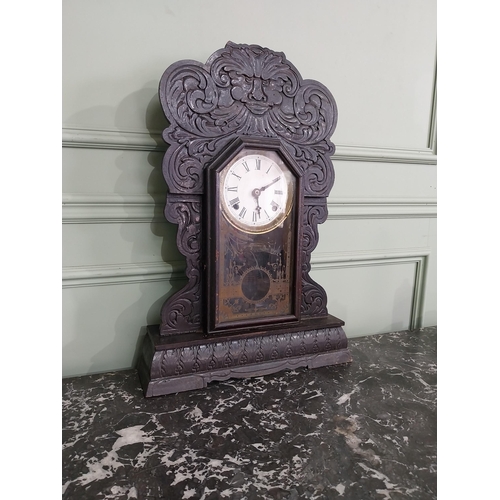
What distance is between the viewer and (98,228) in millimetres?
963

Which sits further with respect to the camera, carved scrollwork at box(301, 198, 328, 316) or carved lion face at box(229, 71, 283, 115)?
carved scrollwork at box(301, 198, 328, 316)

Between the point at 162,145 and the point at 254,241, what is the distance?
36 centimetres

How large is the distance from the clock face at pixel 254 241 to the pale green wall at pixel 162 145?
201 millimetres

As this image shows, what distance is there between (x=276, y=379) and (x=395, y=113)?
983 mm

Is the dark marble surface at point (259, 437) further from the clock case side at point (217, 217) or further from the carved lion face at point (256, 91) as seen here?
the carved lion face at point (256, 91)

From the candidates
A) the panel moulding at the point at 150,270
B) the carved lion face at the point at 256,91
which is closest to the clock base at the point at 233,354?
the panel moulding at the point at 150,270

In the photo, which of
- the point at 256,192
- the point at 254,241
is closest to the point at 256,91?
the point at 256,192

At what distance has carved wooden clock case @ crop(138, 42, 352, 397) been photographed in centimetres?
86

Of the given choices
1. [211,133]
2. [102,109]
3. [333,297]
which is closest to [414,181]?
[333,297]

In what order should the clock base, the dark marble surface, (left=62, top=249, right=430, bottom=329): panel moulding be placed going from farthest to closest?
1. (left=62, top=249, right=430, bottom=329): panel moulding
2. the clock base
3. the dark marble surface

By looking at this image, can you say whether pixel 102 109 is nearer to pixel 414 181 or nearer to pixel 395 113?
pixel 395 113

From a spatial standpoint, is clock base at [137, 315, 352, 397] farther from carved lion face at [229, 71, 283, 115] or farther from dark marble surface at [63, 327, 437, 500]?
carved lion face at [229, 71, 283, 115]

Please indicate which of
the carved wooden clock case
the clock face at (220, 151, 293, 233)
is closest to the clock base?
the carved wooden clock case

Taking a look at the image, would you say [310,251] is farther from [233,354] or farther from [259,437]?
[259,437]
